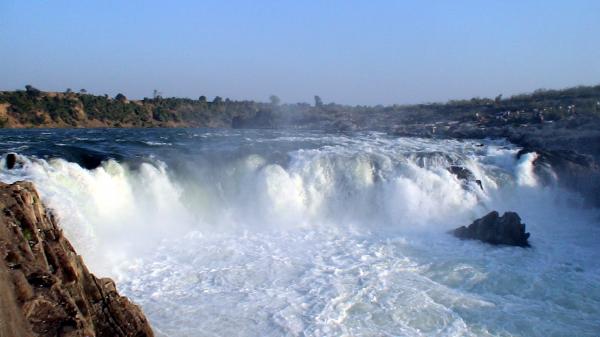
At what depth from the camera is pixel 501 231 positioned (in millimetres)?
15227

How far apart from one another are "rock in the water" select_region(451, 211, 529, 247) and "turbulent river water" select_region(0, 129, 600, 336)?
45cm

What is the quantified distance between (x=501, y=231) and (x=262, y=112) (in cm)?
4087

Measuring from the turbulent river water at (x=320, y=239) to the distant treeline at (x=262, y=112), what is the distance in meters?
16.9

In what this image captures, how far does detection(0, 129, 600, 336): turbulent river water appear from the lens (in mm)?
9953

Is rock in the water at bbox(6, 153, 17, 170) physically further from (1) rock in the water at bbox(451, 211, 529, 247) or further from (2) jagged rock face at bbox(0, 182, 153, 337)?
(1) rock in the water at bbox(451, 211, 529, 247)

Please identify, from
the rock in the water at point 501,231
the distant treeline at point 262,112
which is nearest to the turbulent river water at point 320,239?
the rock in the water at point 501,231

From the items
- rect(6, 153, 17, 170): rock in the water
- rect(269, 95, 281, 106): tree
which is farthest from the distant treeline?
rect(6, 153, 17, 170): rock in the water

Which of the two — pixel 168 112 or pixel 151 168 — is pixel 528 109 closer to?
pixel 151 168

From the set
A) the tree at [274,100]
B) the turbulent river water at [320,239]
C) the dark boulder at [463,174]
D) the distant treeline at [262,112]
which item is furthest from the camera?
the tree at [274,100]

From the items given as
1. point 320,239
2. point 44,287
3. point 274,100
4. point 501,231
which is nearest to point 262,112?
point 274,100

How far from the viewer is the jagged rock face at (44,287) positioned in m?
5.07

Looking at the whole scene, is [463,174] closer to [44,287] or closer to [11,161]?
[11,161]

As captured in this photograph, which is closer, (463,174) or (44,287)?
(44,287)

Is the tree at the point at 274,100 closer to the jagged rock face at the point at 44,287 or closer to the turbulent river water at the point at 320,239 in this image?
the turbulent river water at the point at 320,239
